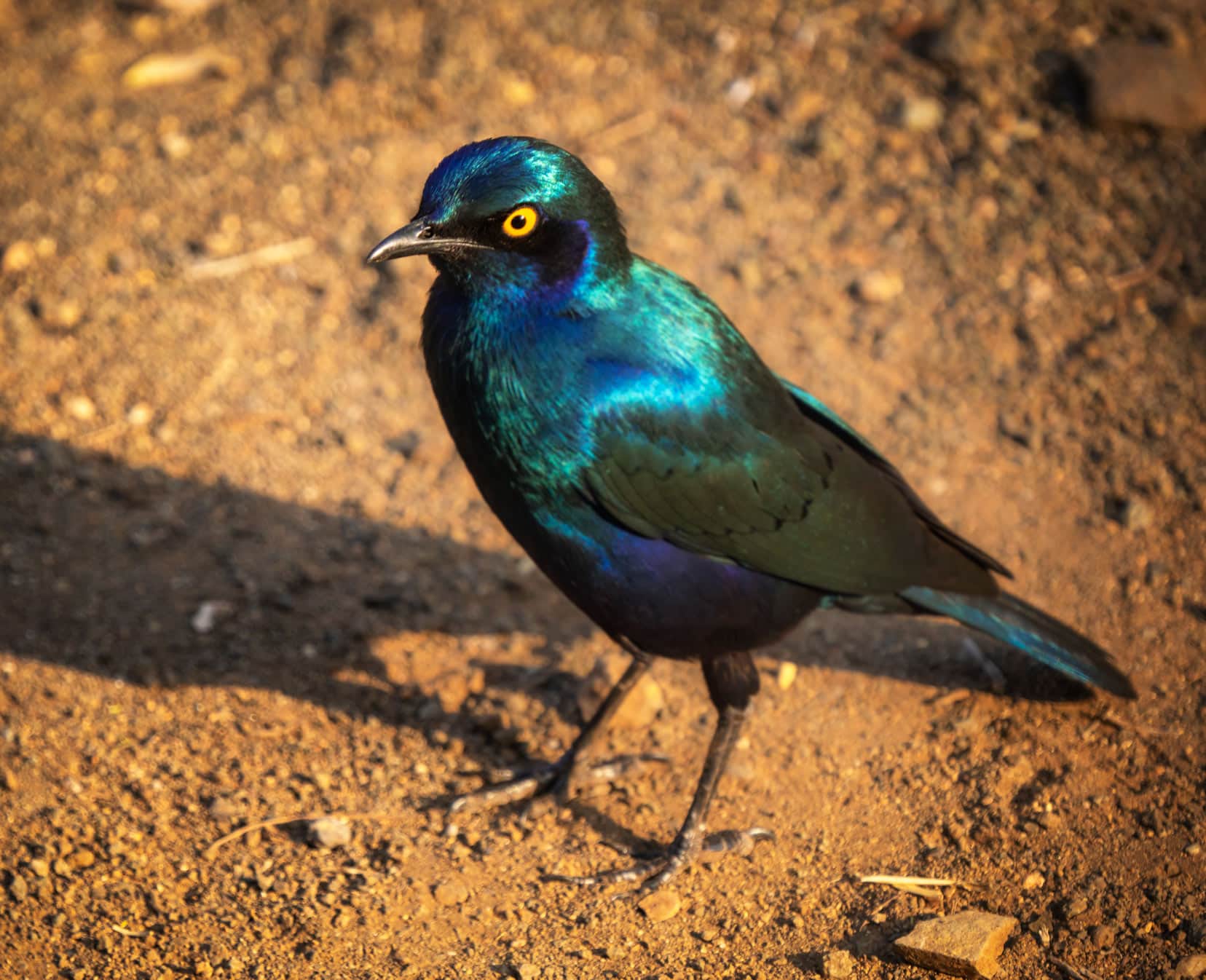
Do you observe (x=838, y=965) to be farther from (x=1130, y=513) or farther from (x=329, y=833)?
(x=1130, y=513)

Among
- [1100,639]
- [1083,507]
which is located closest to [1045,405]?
[1083,507]

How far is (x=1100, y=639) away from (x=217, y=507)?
→ 12.1 ft

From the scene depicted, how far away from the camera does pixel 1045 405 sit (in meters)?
6.11

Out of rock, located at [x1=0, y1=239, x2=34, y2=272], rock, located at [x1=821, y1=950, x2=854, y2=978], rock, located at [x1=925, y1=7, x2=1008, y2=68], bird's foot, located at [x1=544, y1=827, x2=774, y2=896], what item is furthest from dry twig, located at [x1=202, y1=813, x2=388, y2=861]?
rock, located at [x1=925, y1=7, x2=1008, y2=68]

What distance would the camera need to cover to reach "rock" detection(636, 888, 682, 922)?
4180 millimetres

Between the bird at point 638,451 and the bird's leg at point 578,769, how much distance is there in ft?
1.07

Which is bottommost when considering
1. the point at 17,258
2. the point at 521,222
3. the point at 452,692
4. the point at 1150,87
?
the point at 452,692

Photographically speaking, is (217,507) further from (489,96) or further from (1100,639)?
(1100,639)

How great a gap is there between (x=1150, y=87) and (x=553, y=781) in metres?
4.87

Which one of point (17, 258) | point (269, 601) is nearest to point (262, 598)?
point (269, 601)

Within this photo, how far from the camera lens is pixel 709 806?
4465mm

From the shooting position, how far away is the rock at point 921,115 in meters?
7.18

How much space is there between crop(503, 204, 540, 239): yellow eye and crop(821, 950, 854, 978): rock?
2.30 metres

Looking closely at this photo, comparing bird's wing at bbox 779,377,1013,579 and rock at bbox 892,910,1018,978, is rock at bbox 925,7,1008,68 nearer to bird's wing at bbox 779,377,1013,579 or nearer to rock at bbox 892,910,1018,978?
bird's wing at bbox 779,377,1013,579
